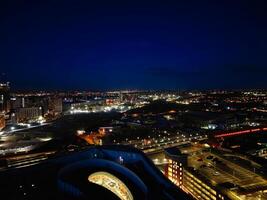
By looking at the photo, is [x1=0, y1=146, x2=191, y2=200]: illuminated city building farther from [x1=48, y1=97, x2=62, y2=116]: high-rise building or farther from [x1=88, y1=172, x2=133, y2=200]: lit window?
[x1=48, y1=97, x2=62, y2=116]: high-rise building

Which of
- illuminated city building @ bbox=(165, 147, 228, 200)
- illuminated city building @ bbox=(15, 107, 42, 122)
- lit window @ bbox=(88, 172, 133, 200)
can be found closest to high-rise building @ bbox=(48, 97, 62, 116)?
illuminated city building @ bbox=(15, 107, 42, 122)

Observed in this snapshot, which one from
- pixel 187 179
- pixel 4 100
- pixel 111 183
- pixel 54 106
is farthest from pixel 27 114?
pixel 111 183

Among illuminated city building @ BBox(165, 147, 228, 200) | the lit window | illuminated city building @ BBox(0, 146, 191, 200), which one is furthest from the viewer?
illuminated city building @ BBox(165, 147, 228, 200)

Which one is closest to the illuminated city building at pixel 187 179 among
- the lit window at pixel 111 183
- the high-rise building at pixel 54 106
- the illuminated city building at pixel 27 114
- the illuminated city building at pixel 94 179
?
the illuminated city building at pixel 94 179

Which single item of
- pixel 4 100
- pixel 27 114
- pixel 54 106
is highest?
pixel 4 100

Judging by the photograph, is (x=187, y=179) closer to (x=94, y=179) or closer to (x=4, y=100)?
(x=94, y=179)

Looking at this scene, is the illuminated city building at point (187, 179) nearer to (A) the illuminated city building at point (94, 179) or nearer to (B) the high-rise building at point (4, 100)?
(A) the illuminated city building at point (94, 179)

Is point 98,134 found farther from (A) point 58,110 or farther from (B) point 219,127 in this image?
(A) point 58,110

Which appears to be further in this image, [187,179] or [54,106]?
[54,106]

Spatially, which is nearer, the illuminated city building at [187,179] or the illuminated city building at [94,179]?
the illuminated city building at [94,179]

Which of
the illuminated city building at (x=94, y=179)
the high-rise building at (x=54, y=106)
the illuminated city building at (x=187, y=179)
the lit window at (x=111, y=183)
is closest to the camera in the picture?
the illuminated city building at (x=94, y=179)

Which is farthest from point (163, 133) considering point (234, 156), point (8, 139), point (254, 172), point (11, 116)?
point (11, 116)

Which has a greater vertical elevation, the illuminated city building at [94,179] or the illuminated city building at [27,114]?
the illuminated city building at [94,179]
